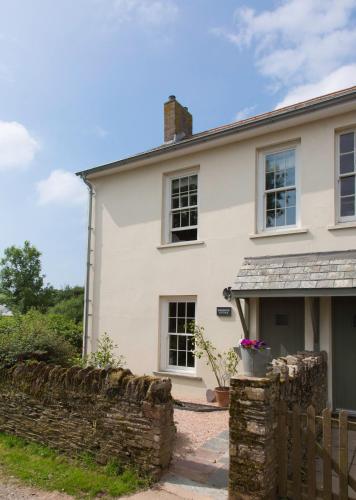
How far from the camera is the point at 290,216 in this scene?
367 inches

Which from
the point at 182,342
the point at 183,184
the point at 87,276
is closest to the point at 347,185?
the point at 183,184

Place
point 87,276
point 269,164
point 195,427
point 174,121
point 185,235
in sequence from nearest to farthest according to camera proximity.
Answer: point 195,427, point 269,164, point 185,235, point 87,276, point 174,121

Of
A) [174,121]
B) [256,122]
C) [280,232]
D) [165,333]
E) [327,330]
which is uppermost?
[174,121]

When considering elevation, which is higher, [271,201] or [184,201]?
[184,201]

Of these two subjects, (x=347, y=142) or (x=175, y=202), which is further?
(x=175, y=202)

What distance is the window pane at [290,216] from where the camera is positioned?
925cm

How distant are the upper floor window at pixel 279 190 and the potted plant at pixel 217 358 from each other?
3.01m

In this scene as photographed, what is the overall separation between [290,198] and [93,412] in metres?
6.32

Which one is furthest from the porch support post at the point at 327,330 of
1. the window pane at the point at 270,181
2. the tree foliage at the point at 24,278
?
the tree foliage at the point at 24,278

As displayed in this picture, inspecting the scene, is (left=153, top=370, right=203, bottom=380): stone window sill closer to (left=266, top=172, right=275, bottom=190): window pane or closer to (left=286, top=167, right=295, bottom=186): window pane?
(left=266, top=172, right=275, bottom=190): window pane

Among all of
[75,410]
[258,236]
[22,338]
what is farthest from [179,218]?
[75,410]

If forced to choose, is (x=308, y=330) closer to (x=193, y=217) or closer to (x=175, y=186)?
(x=193, y=217)

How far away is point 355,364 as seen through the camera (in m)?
8.11

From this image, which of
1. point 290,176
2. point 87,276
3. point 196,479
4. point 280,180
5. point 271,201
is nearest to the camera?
point 196,479
